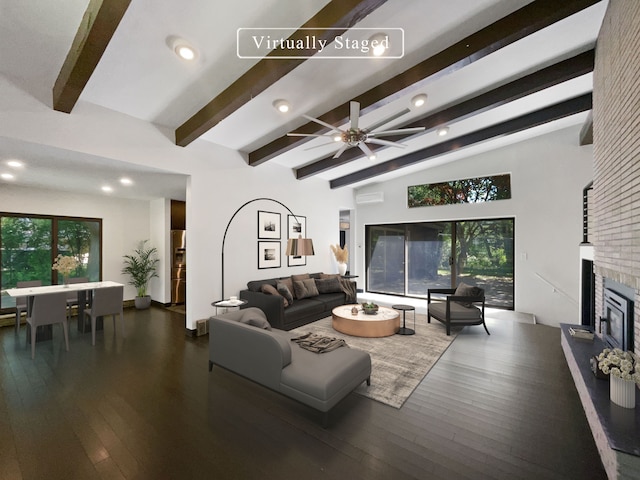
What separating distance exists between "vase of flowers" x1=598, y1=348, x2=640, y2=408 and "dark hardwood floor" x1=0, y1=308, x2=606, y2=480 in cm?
40

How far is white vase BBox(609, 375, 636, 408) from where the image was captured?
1.97 m

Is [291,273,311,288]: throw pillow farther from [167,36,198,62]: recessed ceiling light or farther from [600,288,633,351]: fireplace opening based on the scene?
[600,288,633,351]: fireplace opening

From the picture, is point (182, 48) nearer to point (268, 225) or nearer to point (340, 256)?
point (268, 225)

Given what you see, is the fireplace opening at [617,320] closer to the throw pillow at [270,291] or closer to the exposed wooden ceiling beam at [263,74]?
the exposed wooden ceiling beam at [263,74]

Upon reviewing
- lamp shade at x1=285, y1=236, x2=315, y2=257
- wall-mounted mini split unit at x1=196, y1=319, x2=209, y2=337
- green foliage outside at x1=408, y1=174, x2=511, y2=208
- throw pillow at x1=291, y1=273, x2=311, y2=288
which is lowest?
wall-mounted mini split unit at x1=196, y1=319, x2=209, y2=337

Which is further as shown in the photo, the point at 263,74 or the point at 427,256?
the point at 427,256

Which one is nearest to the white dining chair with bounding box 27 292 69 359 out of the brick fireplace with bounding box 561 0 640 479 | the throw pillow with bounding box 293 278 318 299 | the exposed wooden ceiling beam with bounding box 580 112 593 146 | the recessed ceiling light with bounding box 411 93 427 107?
the throw pillow with bounding box 293 278 318 299

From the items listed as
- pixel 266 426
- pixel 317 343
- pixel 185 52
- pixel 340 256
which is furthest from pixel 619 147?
pixel 340 256

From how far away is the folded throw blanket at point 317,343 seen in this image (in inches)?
112

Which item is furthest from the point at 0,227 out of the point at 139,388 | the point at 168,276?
the point at 139,388

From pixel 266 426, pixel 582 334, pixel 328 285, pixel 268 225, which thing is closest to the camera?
pixel 266 426

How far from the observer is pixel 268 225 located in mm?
5895

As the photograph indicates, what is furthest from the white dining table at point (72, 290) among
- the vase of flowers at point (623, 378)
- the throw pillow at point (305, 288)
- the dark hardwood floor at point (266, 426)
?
the vase of flowers at point (623, 378)

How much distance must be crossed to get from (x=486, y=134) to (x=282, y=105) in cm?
391
